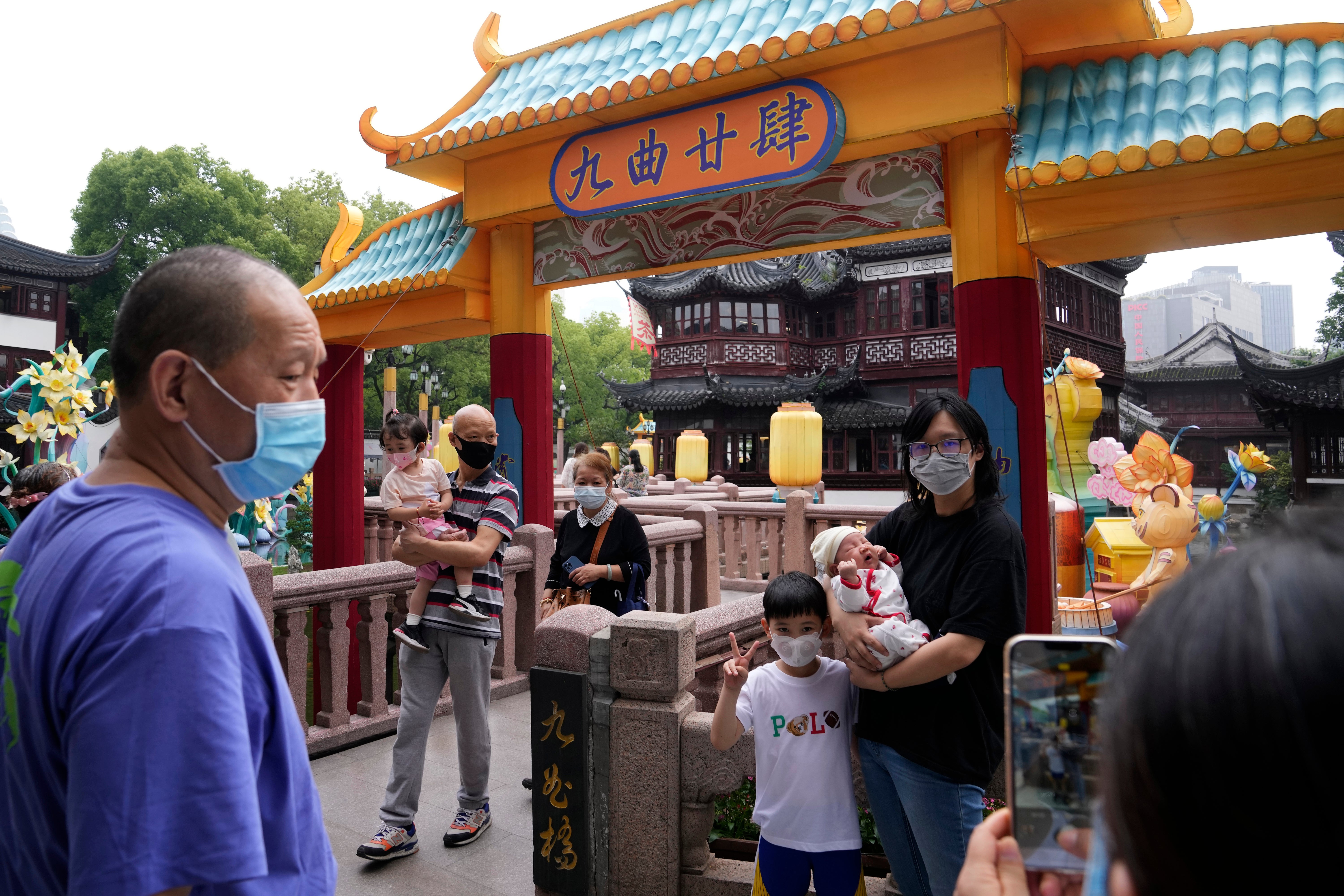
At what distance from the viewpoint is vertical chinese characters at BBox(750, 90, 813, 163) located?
513 cm

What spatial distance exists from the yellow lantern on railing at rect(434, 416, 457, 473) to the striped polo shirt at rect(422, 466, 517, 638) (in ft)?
43.3

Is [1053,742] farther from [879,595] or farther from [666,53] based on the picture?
[666,53]

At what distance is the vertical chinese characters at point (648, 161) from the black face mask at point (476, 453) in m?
2.81

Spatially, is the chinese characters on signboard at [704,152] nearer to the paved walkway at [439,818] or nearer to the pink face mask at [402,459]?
the pink face mask at [402,459]

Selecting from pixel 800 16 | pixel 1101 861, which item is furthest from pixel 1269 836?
pixel 800 16

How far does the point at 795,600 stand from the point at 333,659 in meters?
3.48

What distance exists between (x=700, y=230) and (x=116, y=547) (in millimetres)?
5365

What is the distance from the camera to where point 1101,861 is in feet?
2.16

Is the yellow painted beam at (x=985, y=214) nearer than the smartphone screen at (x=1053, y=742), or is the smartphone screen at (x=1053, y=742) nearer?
the smartphone screen at (x=1053, y=742)

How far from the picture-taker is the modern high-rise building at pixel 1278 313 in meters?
107

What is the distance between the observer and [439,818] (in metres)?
4.00

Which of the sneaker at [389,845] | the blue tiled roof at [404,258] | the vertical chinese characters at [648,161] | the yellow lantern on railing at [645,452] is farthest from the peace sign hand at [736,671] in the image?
the yellow lantern on railing at [645,452]

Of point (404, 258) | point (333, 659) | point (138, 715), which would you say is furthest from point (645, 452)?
point (138, 715)

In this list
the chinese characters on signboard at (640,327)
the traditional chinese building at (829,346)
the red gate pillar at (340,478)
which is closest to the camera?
the red gate pillar at (340,478)
